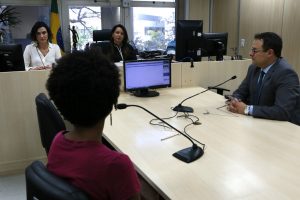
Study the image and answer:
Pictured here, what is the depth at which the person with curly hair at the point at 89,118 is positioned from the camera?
937mm

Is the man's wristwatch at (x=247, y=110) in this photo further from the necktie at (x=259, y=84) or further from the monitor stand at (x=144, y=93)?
the monitor stand at (x=144, y=93)

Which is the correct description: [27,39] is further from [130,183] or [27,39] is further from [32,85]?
[130,183]

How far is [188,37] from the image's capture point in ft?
12.5

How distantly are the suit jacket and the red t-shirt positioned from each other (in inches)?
61.4

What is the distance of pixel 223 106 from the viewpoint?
263cm

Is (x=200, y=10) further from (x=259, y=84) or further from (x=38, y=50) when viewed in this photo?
(x=259, y=84)

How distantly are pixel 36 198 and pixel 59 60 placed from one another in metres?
0.42

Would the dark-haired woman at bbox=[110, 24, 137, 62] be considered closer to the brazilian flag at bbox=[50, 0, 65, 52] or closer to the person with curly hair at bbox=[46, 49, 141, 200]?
the brazilian flag at bbox=[50, 0, 65, 52]

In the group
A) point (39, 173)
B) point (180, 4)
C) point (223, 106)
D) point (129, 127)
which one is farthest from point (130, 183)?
point (180, 4)

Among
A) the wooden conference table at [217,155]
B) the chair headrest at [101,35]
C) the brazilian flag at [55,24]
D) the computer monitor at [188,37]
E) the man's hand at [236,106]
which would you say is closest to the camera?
the wooden conference table at [217,155]

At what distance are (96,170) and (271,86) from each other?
1.90 meters

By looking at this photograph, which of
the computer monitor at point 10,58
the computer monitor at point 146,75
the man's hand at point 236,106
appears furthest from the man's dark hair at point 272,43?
the computer monitor at point 10,58

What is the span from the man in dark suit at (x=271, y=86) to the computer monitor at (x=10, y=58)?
6.58 feet

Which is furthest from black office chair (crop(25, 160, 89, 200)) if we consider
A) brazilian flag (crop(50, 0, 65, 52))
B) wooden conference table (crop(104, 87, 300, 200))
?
brazilian flag (crop(50, 0, 65, 52))
